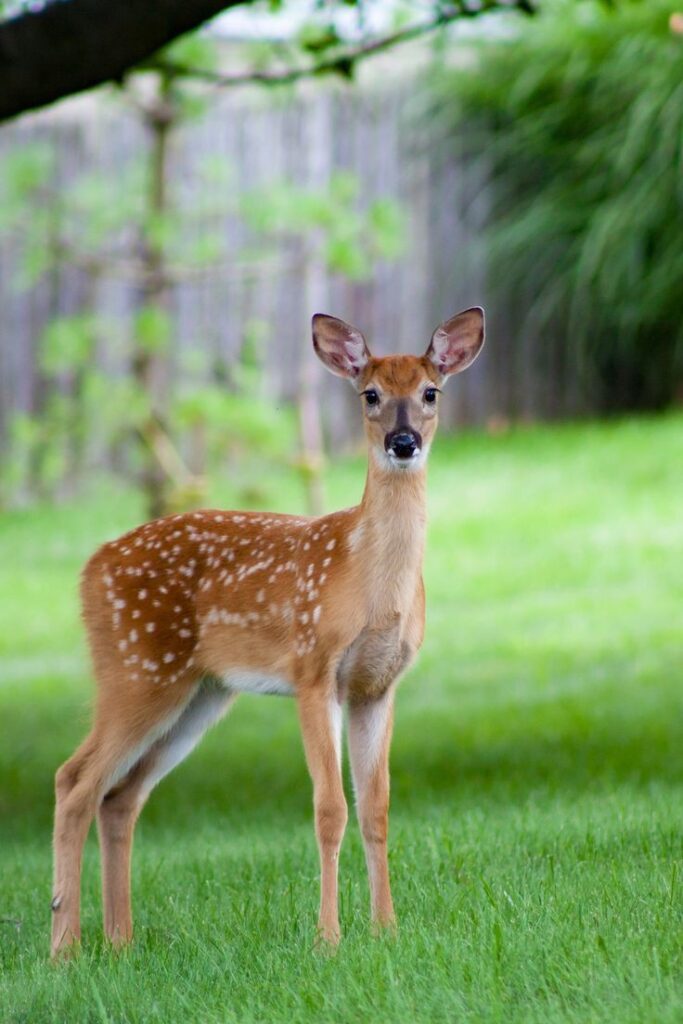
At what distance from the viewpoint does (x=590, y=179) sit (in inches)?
591

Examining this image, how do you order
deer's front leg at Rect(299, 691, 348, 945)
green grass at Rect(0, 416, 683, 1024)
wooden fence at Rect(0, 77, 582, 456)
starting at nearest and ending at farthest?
1. green grass at Rect(0, 416, 683, 1024)
2. deer's front leg at Rect(299, 691, 348, 945)
3. wooden fence at Rect(0, 77, 582, 456)

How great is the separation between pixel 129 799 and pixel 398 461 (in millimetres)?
1364

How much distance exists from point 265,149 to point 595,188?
298cm

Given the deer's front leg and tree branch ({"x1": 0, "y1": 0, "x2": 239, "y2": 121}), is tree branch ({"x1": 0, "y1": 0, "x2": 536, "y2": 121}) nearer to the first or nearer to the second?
tree branch ({"x1": 0, "y1": 0, "x2": 239, "y2": 121})

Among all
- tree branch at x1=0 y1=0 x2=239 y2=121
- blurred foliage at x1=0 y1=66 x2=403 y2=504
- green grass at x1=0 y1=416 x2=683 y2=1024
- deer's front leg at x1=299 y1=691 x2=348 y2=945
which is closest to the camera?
green grass at x1=0 y1=416 x2=683 y2=1024

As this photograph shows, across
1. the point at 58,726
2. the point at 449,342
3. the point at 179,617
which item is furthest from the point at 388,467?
the point at 58,726

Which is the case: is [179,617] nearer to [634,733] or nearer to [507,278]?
[634,733]

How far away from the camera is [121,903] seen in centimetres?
505

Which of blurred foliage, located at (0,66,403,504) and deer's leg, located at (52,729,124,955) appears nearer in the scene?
deer's leg, located at (52,729,124,955)

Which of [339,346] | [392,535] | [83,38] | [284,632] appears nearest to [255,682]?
[284,632]

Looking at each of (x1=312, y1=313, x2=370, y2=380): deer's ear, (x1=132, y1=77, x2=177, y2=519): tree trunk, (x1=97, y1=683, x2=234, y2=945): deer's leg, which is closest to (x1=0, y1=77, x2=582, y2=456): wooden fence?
(x1=132, y1=77, x2=177, y2=519): tree trunk

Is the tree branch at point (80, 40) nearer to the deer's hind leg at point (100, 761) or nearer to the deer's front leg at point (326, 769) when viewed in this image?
the deer's hind leg at point (100, 761)

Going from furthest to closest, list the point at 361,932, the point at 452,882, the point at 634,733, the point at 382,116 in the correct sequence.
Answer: the point at 382,116 < the point at 634,733 < the point at 452,882 < the point at 361,932

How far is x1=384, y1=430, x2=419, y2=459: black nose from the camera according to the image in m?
4.67
